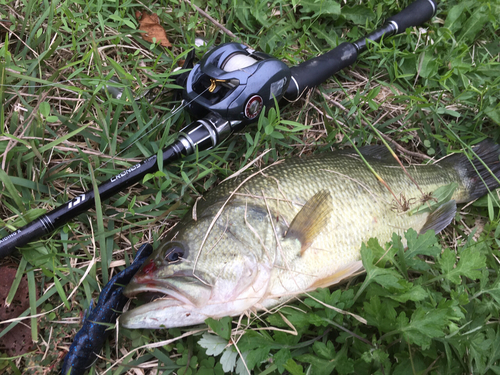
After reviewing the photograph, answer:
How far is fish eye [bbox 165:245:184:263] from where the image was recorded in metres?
2.02

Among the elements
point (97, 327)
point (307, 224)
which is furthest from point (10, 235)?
point (307, 224)

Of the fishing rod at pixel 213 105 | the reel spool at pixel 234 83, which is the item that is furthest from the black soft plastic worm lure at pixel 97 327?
the reel spool at pixel 234 83

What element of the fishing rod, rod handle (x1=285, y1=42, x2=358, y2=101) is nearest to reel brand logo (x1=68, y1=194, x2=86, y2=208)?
the fishing rod

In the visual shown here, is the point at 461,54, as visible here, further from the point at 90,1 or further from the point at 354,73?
the point at 90,1

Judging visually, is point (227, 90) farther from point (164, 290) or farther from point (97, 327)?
point (97, 327)

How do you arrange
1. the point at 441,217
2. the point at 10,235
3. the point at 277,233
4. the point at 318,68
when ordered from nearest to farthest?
the point at 10,235, the point at 277,233, the point at 441,217, the point at 318,68

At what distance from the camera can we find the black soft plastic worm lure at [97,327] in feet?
6.81

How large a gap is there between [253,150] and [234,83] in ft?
1.95

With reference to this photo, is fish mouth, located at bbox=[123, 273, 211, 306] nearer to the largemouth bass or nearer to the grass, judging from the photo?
the largemouth bass

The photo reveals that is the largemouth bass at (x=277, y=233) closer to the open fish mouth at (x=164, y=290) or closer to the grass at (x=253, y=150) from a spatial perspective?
the open fish mouth at (x=164, y=290)

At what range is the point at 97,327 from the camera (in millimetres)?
2131

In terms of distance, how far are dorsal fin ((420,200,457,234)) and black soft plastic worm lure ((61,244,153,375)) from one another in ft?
6.97

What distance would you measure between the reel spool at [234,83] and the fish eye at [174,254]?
93cm

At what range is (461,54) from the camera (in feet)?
10.7
